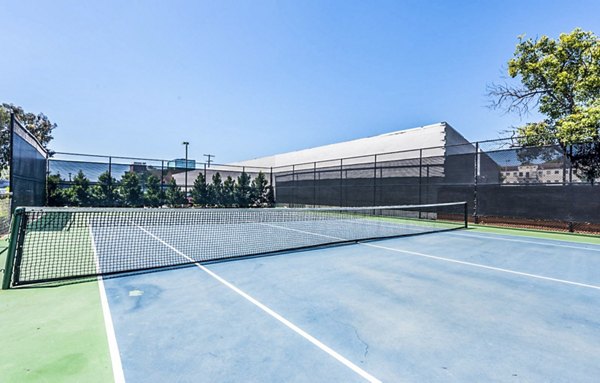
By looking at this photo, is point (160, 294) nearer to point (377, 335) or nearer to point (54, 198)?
point (377, 335)

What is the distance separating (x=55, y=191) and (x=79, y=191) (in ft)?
3.70

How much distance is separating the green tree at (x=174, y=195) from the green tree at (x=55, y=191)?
5.76 meters

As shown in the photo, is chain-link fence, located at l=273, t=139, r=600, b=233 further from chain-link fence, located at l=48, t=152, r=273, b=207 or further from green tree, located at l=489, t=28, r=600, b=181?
chain-link fence, located at l=48, t=152, r=273, b=207

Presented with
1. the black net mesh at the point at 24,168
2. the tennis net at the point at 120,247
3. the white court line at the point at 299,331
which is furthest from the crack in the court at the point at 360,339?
the black net mesh at the point at 24,168

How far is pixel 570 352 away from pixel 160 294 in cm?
487

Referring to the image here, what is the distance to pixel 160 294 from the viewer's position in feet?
14.7

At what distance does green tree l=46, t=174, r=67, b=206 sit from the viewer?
17406 mm

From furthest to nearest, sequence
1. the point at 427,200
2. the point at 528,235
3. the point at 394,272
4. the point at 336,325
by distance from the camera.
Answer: the point at 427,200
the point at 528,235
the point at 394,272
the point at 336,325

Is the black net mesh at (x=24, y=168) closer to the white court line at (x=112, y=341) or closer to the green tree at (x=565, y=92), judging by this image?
the white court line at (x=112, y=341)

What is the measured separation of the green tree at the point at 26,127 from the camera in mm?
27562

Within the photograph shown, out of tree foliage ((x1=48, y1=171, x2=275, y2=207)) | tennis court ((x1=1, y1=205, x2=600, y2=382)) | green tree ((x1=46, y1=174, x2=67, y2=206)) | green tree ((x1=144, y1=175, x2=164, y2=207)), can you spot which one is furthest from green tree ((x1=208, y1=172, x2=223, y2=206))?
tennis court ((x1=1, y1=205, x2=600, y2=382))

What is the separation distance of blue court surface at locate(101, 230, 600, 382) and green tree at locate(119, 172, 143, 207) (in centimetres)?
1647

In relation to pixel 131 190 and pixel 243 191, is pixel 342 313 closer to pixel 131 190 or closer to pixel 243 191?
pixel 131 190

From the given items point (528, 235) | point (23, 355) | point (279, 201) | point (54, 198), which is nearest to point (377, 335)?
point (23, 355)
